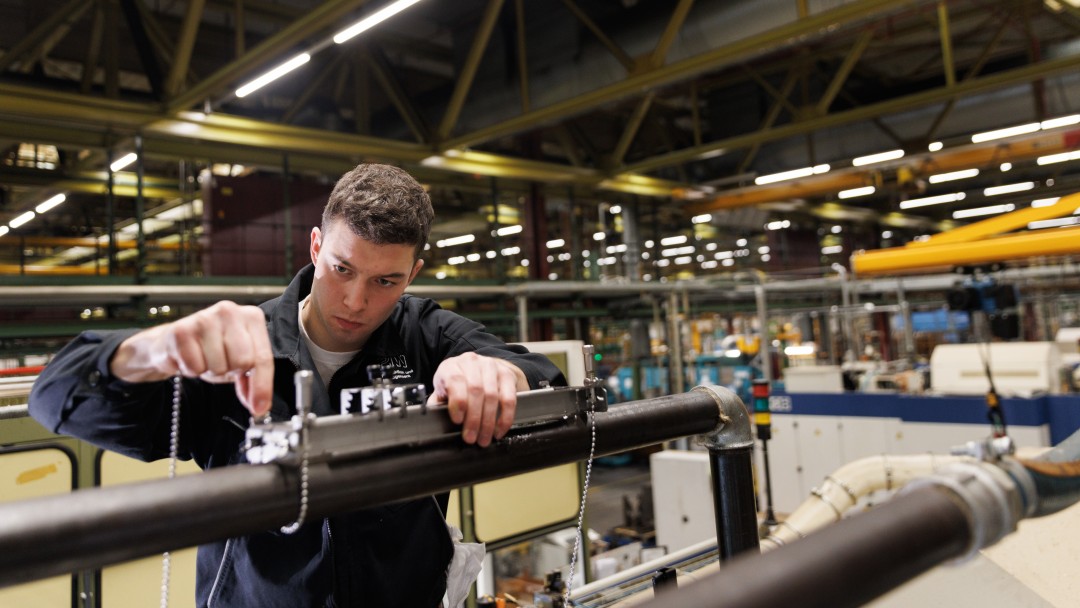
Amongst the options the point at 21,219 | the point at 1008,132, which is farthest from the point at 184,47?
the point at 1008,132

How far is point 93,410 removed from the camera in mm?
932

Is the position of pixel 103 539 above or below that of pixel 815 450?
above

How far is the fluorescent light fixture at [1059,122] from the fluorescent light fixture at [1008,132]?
0.15 feet

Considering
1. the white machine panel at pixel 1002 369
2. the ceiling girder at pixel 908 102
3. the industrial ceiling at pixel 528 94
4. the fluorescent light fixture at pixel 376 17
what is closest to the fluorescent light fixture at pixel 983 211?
the industrial ceiling at pixel 528 94

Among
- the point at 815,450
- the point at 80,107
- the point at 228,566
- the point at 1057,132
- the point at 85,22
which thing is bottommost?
the point at 815,450

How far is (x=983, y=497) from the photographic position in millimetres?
617

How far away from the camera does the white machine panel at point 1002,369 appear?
554 centimetres

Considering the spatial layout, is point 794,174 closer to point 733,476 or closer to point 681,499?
point 681,499

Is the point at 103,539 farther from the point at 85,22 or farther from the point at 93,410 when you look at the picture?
the point at 85,22

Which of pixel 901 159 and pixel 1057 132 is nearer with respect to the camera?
pixel 1057 132

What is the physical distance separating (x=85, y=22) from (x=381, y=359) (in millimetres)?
8735

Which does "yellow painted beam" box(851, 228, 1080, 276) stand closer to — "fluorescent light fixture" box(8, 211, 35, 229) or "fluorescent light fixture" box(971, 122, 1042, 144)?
"fluorescent light fixture" box(971, 122, 1042, 144)

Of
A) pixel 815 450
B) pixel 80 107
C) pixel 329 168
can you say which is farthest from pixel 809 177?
pixel 80 107

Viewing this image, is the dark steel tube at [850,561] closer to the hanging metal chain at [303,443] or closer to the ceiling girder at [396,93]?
the hanging metal chain at [303,443]
